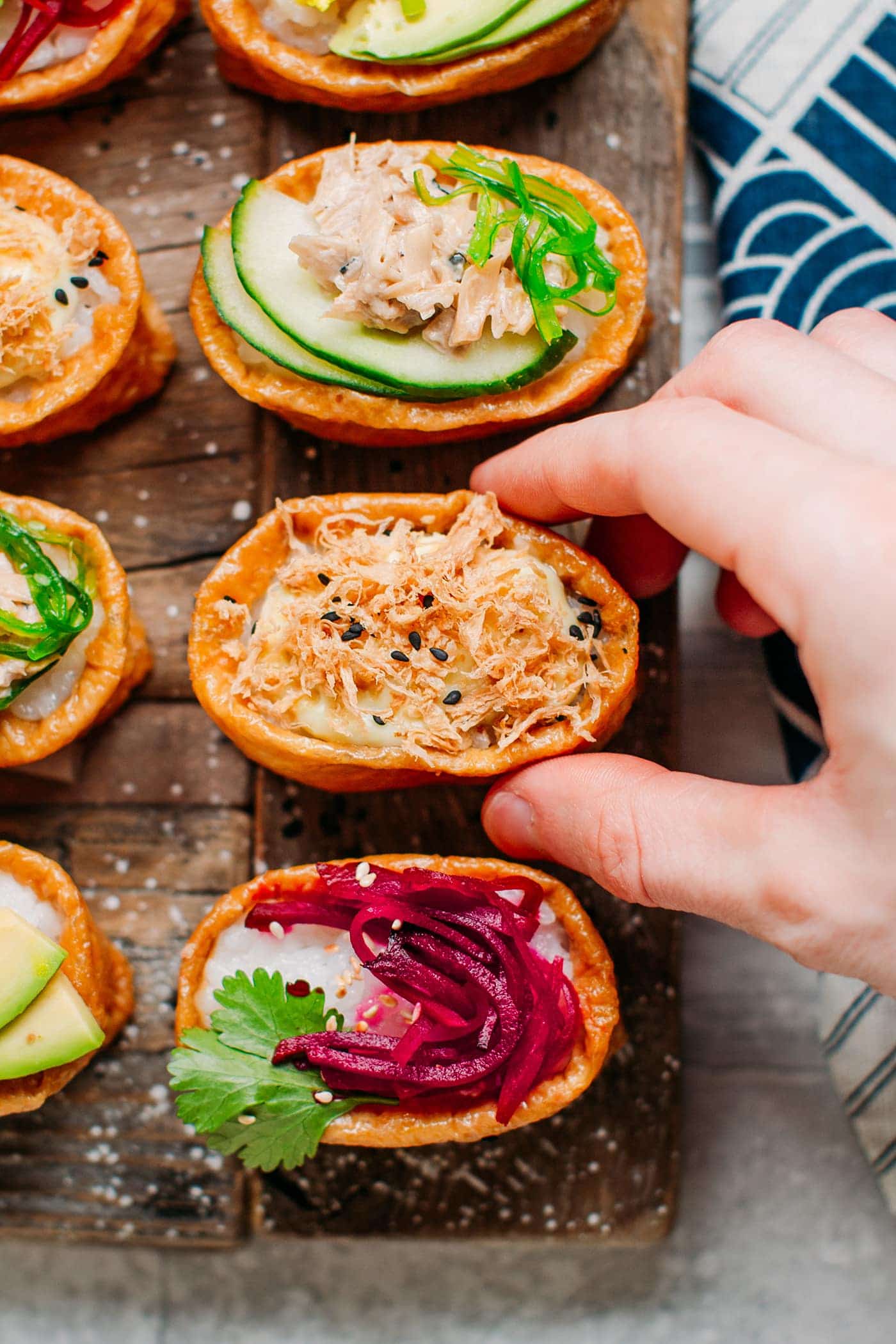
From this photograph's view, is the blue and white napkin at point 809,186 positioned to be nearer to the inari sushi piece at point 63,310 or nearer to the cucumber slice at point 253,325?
the cucumber slice at point 253,325

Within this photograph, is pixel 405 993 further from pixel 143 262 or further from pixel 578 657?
pixel 143 262

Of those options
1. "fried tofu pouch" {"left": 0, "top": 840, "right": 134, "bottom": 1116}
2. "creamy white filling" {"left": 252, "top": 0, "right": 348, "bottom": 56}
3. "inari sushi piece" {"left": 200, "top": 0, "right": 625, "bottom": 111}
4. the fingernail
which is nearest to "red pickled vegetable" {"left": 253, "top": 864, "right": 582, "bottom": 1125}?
the fingernail

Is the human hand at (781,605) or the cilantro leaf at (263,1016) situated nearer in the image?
the human hand at (781,605)

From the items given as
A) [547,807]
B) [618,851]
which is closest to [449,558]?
[547,807]

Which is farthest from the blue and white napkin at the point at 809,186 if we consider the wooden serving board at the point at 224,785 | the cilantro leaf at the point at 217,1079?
the cilantro leaf at the point at 217,1079

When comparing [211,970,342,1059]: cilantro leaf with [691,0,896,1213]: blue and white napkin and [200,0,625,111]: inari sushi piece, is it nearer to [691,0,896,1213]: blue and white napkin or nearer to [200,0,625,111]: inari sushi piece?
[691,0,896,1213]: blue and white napkin

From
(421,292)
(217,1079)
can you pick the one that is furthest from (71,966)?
(421,292)
